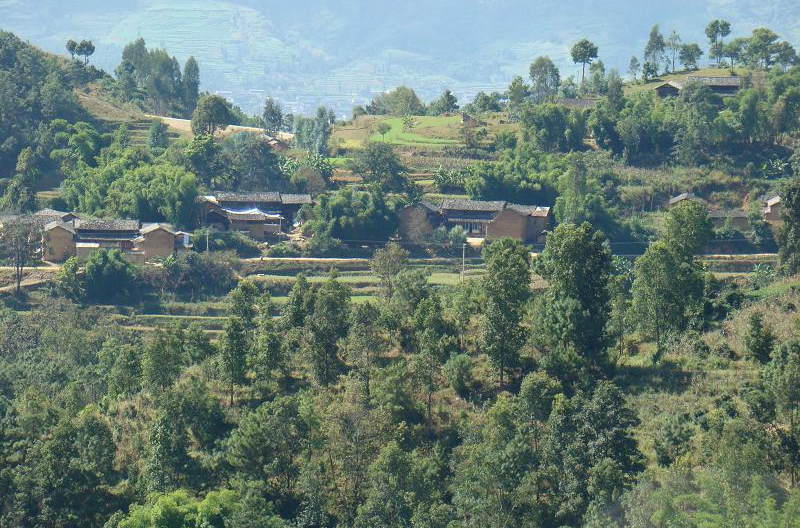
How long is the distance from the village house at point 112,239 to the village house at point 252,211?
263 centimetres

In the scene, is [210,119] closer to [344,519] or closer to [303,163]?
[303,163]

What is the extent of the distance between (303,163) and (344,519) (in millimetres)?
31007

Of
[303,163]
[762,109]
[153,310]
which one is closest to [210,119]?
[303,163]

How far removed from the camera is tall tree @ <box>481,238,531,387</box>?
2777 centimetres

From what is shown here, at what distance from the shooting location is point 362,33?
6954 inches

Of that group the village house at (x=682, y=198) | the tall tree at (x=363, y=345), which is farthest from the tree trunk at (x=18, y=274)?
the village house at (x=682, y=198)

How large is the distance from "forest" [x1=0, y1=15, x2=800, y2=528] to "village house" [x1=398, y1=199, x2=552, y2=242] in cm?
58

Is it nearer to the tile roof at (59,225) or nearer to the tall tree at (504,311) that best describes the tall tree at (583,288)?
the tall tree at (504,311)

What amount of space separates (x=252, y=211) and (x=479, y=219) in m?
8.71

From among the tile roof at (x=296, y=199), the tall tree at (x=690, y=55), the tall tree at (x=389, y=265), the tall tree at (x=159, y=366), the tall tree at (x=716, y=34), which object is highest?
the tall tree at (x=716, y=34)

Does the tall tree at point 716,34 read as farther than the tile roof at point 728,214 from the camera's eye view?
Yes

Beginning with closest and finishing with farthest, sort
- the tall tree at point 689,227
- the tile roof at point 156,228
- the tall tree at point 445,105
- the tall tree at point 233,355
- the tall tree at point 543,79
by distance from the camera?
the tall tree at point 233,355, the tall tree at point 689,227, the tile roof at point 156,228, the tall tree at point 543,79, the tall tree at point 445,105

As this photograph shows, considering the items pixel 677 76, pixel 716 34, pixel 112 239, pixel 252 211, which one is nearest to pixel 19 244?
pixel 112 239

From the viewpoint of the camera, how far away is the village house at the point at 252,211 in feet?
157
